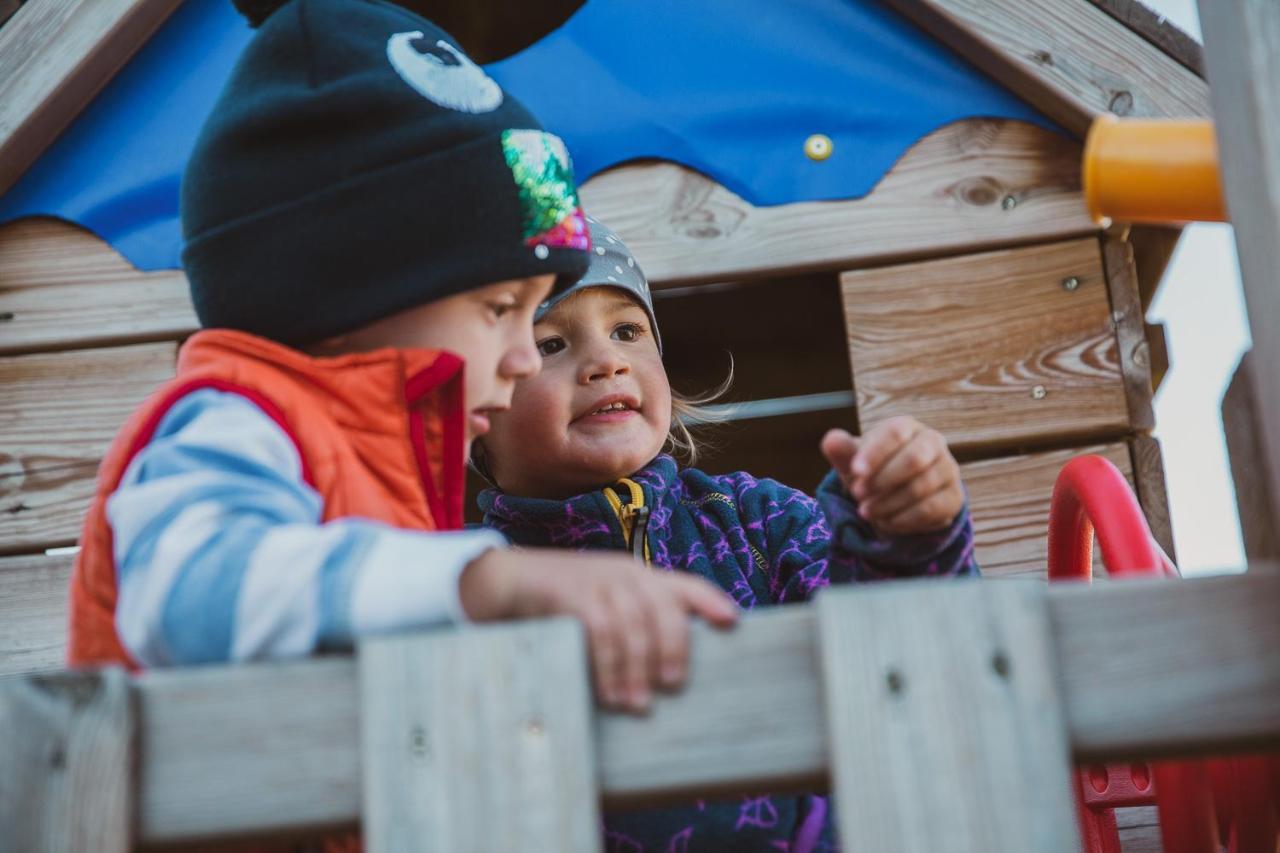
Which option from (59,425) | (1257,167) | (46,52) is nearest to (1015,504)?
(1257,167)

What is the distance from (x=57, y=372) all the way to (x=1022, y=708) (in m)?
2.09

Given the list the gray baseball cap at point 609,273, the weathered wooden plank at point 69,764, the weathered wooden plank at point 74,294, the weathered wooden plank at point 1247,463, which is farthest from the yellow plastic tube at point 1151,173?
the weathered wooden plank at point 74,294

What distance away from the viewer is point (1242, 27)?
0.96 metres

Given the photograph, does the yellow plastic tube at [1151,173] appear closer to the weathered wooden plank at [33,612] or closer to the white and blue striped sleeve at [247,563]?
the white and blue striped sleeve at [247,563]

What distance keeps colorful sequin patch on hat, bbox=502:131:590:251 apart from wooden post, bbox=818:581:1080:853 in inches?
31.4

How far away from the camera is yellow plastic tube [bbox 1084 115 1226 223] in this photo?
104cm

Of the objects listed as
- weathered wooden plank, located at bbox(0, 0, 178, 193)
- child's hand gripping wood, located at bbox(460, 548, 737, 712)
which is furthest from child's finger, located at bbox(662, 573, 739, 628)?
A: weathered wooden plank, located at bbox(0, 0, 178, 193)

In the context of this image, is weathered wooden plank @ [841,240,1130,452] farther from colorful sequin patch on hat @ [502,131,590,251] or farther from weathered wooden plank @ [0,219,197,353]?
weathered wooden plank @ [0,219,197,353]

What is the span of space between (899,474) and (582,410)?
0.84 meters

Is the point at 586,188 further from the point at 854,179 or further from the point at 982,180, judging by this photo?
the point at 982,180

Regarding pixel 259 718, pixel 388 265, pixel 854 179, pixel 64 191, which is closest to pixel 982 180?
pixel 854 179

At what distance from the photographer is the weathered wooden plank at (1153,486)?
2.26 m

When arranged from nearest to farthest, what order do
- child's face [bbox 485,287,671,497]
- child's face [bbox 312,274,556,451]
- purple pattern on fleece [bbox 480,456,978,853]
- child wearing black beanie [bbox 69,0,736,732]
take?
child wearing black beanie [bbox 69,0,736,732] → child's face [bbox 312,274,556,451] → purple pattern on fleece [bbox 480,456,978,853] → child's face [bbox 485,287,671,497]

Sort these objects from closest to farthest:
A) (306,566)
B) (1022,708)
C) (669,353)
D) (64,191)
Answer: (1022,708), (306,566), (64,191), (669,353)
